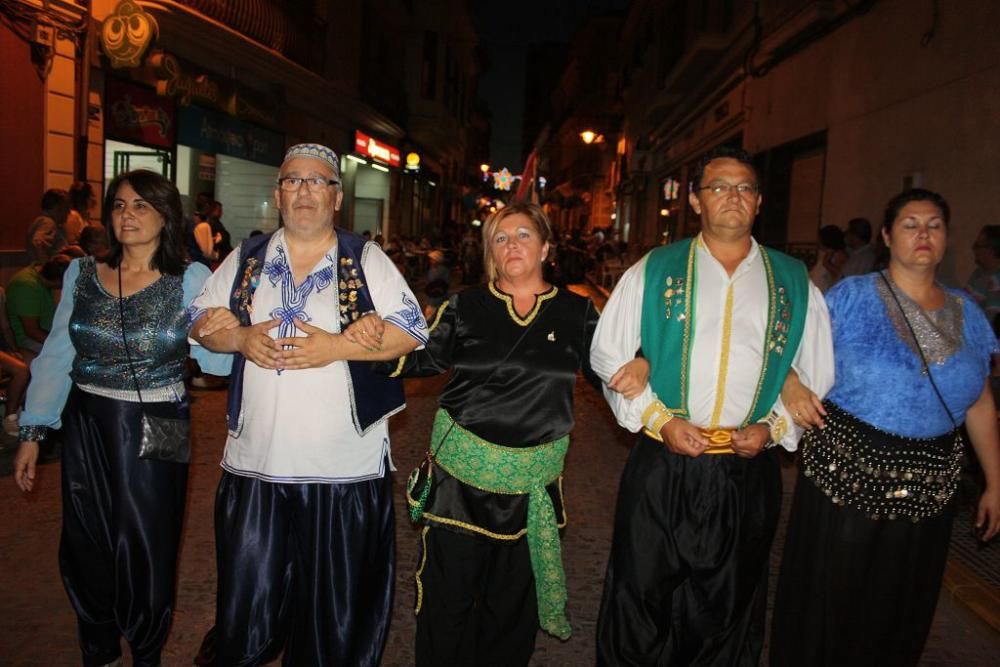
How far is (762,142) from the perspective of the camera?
13430 millimetres

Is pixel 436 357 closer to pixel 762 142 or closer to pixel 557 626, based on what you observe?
pixel 557 626

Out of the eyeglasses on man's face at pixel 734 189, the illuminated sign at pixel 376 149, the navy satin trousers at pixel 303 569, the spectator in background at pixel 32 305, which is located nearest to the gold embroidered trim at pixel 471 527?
the navy satin trousers at pixel 303 569

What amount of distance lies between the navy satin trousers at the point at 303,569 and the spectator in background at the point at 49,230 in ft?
16.7

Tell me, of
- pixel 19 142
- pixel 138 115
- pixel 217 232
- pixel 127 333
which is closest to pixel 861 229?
pixel 127 333

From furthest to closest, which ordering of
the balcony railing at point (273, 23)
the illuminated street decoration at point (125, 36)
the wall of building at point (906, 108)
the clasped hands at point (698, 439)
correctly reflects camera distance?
1. the balcony railing at point (273, 23)
2. the illuminated street decoration at point (125, 36)
3. the wall of building at point (906, 108)
4. the clasped hands at point (698, 439)

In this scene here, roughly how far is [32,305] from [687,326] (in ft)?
19.2

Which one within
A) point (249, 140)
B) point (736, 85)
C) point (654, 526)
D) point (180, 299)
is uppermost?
point (736, 85)

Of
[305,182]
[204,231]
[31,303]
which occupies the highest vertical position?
[204,231]

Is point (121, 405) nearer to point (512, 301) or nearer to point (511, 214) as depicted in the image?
point (512, 301)

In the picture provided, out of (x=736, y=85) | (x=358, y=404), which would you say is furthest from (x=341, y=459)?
(x=736, y=85)

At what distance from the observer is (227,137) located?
13867 mm

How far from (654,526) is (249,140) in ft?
44.0

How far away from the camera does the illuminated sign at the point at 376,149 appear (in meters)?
21.3

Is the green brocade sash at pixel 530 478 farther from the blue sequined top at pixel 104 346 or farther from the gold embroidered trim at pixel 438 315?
the blue sequined top at pixel 104 346
